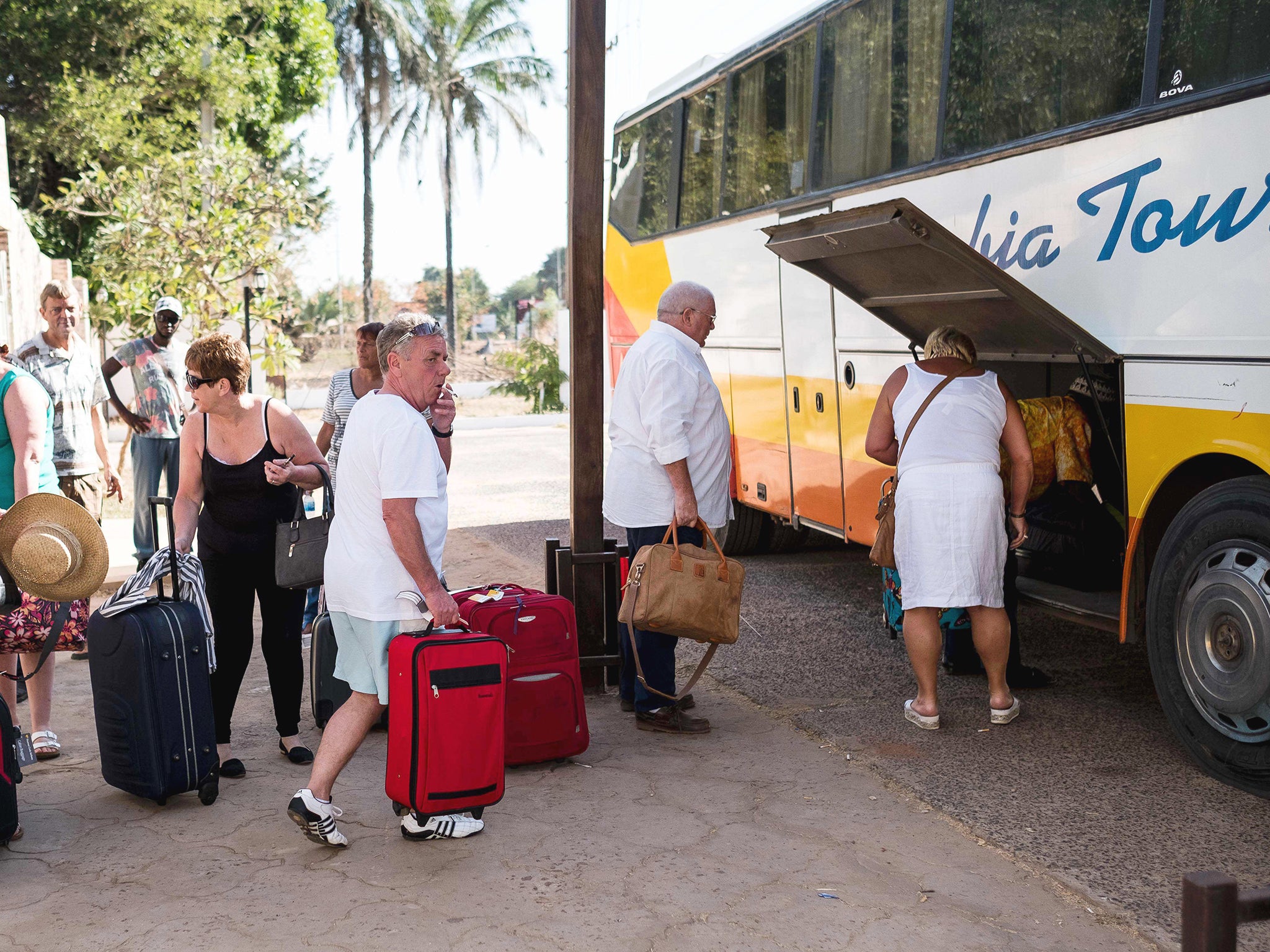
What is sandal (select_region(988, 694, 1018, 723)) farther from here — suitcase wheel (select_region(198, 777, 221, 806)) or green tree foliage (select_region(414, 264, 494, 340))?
green tree foliage (select_region(414, 264, 494, 340))

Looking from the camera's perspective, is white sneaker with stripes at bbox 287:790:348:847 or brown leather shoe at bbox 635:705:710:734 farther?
brown leather shoe at bbox 635:705:710:734

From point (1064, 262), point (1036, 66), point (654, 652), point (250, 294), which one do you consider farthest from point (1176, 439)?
point (250, 294)

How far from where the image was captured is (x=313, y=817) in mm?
3979

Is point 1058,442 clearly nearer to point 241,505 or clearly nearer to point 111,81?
point 241,505

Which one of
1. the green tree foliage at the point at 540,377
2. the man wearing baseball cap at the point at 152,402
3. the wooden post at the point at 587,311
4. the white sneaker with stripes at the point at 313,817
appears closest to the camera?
the white sneaker with stripes at the point at 313,817

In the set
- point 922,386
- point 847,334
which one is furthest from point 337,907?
point 847,334

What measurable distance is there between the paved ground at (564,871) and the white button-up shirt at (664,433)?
1028 mm

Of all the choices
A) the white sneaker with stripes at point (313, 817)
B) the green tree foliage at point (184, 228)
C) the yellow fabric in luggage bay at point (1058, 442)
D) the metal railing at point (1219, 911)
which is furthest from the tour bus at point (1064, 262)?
the green tree foliage at point (184, 228)

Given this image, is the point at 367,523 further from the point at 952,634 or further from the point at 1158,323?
the point at 952,634

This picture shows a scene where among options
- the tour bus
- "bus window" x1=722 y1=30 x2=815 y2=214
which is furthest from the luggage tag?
"bus window" x1=722 y1=30 x2=815 y2=214

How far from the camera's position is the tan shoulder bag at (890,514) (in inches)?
202

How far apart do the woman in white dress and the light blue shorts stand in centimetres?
A: 222

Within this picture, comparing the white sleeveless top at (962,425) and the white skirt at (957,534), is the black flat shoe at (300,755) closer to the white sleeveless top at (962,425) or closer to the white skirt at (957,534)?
the white skirt at (957,534)

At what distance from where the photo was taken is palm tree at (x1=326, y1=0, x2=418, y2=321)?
3195 centimetres
